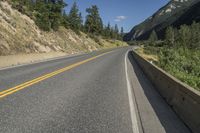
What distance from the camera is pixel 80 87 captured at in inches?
452

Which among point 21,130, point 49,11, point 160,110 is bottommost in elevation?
point 160,110

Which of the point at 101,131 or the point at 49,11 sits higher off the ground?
the point at 49,11

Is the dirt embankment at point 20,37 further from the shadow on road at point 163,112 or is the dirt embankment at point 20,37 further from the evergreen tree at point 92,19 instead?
the evergreen tree at point 92,19

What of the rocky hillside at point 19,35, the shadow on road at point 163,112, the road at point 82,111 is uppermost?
the rocky hillside at point 19,35

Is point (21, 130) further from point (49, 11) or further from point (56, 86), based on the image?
point (49, 11)

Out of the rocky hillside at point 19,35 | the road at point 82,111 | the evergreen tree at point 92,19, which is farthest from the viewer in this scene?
the evergreen tree at point 92,19

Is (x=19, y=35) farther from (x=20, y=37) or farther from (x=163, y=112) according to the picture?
(x=163, y=112)

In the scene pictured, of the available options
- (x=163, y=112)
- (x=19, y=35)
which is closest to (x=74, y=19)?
(x=19, y=35)

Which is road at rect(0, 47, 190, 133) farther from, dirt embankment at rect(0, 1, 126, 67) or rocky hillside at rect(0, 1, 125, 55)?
rocky hillside at rect(0, 1, 125, 55)

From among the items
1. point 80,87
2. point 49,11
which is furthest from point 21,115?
point 49,11

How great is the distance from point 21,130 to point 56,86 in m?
5.66

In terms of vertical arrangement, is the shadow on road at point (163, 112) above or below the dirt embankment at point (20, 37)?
below

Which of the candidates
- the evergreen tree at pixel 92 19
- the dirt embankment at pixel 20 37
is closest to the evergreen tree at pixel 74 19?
the evergreen tree at pixel 92 19

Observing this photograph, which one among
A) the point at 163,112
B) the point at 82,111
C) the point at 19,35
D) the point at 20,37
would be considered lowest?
the point at 163,112
